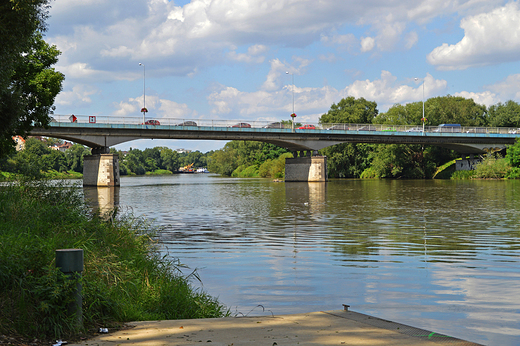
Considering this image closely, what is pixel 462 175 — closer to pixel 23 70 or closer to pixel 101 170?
pixel 101 170

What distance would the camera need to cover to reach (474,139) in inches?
3285

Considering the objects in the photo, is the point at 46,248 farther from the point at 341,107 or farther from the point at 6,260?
the point at 341,107

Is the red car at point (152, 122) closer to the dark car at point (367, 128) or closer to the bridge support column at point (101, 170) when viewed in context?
the bridge support column at point (101, 170)

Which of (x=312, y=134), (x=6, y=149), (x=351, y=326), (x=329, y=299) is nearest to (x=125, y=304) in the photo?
(x=351, y=326)

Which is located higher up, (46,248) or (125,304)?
(46,248)

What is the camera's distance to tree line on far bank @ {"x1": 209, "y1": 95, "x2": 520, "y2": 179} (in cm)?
9544

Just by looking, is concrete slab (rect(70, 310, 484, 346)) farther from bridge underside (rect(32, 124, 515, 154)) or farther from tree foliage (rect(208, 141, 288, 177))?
tree foliage (rect(208, 141, 288, 177))

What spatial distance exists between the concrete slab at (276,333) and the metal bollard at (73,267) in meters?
0.52

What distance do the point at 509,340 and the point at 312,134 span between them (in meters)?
72.0

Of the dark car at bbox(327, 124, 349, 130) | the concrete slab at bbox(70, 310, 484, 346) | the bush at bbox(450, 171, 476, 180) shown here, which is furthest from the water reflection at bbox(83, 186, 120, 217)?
the bush at bbox(450, 171, 476, 180)

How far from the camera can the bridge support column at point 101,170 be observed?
66.3 metres

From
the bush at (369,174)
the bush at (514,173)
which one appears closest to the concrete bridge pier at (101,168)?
the bush at (369,174)

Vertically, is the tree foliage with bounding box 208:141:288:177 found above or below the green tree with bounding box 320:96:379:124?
below

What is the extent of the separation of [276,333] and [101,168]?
64.3 m
